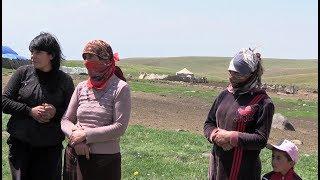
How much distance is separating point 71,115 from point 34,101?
1.67ft

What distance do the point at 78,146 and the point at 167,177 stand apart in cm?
403

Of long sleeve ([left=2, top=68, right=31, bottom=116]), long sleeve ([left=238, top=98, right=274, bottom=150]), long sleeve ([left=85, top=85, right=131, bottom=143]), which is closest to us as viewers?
long sleeve ([left=238, top=98, right=274, bottom=150])

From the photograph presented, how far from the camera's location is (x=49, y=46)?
5539mm

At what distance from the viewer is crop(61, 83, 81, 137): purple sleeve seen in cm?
523

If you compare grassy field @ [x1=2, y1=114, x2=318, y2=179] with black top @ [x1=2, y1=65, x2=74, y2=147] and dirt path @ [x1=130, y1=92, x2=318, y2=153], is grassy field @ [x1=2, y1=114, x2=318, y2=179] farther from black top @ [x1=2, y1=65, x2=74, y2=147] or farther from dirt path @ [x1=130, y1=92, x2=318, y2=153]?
dirt path @ [x1=130, y1=92, x2=318, y2=153]

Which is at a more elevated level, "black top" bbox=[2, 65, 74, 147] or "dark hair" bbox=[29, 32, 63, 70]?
"dark hair" bbox=[29, 32, 63, 70]

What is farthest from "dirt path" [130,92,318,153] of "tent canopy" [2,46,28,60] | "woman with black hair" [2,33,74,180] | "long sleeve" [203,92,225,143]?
"tent canopy" [2,46,28,60]

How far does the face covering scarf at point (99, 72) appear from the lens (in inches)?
198

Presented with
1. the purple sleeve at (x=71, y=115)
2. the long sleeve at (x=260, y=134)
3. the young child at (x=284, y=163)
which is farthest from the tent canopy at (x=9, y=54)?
the long sleeve at (x=260, y=134)

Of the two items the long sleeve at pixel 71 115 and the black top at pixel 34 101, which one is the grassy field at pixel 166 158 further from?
the long sleeve at pixel 71 115

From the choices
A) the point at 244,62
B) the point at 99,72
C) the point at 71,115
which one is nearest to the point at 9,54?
the point at 71,115

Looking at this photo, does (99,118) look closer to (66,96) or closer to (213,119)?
(66,96)

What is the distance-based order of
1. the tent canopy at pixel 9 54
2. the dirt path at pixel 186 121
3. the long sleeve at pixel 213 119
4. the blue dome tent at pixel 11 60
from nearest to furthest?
the long sleeve at pixel 213 119
the dirt path at pixel 186 121
the blue dome tent at pixel 11 60
the tent canopy at pixel 9 54

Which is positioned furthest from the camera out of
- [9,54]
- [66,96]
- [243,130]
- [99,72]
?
[9,54]
